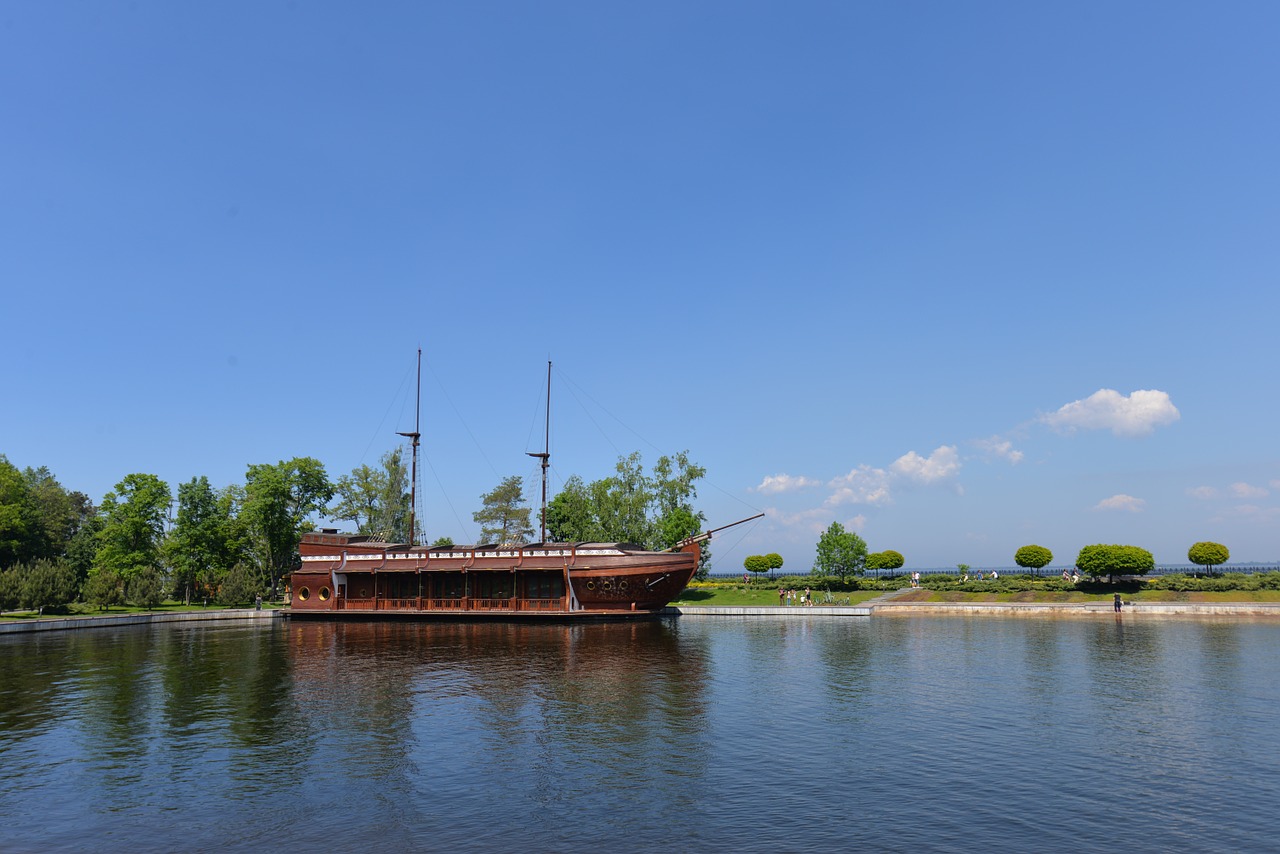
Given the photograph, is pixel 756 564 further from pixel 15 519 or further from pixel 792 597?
pixel 15 519

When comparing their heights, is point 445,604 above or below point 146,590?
below

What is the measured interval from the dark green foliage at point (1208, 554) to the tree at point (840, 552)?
27185mm

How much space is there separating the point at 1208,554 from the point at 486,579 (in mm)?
60621

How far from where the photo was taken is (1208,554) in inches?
2506

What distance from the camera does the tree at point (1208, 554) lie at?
63156mm

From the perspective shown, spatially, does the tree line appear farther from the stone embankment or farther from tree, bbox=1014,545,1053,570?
tree, bbox=1014,545,1053,570

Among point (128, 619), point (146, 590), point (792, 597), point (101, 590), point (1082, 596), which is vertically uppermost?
point (101, 590)

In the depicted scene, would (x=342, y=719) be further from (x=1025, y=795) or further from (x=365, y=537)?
(x=365, y=537)

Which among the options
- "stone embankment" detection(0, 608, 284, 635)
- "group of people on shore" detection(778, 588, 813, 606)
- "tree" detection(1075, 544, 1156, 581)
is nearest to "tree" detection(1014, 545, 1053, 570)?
"tree" detection(1075, 544, 1156, 581)

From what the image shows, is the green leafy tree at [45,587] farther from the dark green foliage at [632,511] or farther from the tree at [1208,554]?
the tree at [1208,554]

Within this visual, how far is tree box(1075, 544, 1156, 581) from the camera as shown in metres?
59.9

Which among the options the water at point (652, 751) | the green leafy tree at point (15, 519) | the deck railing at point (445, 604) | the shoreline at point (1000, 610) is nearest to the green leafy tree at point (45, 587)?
the green leafy tree at point (15, 519)

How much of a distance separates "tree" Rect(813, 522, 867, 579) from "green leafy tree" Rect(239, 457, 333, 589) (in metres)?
51.9

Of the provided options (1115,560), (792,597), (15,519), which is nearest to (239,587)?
(15,519)
